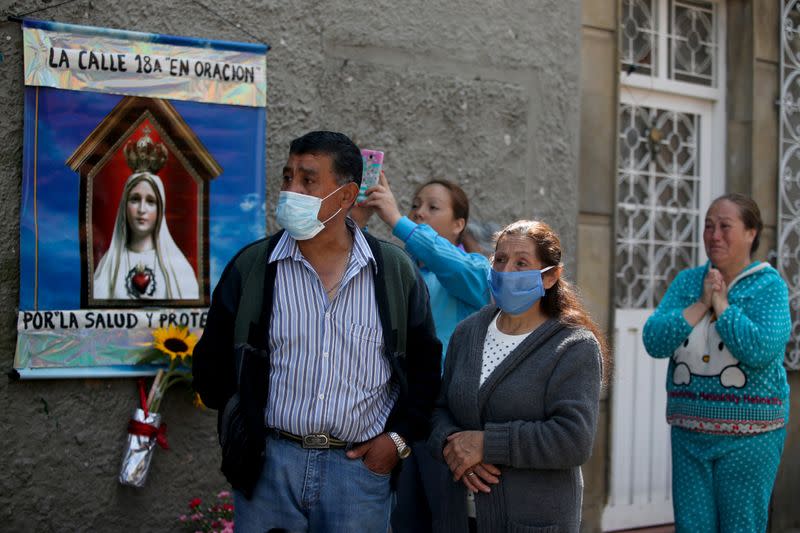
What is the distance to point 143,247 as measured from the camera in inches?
168

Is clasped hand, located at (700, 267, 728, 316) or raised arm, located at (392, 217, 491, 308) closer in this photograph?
raised arm, located at (392, 217, 491, 308)

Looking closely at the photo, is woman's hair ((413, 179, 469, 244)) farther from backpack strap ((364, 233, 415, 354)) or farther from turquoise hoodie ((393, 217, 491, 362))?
backpack strap ((364, 233, 415, 354))

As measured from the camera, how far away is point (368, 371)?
113 inches

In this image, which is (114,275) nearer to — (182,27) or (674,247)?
(182,27)

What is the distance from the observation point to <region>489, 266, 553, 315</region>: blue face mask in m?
3.08

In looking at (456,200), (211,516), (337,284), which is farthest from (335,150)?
(211,516)

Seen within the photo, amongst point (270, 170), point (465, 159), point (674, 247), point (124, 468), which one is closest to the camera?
point (124, 468)

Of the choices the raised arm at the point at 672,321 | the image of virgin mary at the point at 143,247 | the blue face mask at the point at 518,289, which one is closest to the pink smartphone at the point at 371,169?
the blue face mask at the point at 518,289

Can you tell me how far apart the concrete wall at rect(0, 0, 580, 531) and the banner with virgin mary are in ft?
0.25

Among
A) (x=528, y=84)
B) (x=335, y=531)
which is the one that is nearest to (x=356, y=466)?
(x=335, y=531)

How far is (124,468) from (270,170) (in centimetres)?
154

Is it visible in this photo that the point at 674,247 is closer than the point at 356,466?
No

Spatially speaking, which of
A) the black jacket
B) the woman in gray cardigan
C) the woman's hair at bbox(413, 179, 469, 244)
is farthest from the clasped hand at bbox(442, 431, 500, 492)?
the woman's hair at bbox(413, 179, 469, 244)

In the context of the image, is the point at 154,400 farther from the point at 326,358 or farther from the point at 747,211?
the point at 747,211
